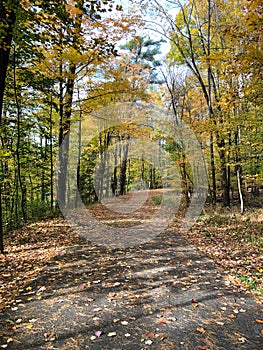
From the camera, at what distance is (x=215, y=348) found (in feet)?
7.82

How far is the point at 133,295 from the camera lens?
3.47m

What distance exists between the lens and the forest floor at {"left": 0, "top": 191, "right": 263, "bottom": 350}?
2.55 meters

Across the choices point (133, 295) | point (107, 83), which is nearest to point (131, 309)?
point (133, 295)

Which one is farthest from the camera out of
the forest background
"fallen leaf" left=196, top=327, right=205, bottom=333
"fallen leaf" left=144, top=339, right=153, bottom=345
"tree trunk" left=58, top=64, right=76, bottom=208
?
"tree trunk" left=58, top=64, right=76, bottom=208

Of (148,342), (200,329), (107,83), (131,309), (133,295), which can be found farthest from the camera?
(107,83)

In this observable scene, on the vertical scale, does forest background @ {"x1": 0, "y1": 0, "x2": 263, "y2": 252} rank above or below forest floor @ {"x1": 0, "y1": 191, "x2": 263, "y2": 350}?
above

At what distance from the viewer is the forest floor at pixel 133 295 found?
100 inches

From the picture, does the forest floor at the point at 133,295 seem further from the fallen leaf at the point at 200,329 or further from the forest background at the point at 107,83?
the forest background at the point at 107,83

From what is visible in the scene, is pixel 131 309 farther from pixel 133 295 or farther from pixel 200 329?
pixel 200 329

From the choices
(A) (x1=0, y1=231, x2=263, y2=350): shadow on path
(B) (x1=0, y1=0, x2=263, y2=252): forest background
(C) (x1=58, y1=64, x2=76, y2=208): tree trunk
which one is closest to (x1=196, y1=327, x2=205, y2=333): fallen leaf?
(A) (x1=0, y1=231, x2=263, y2=350): shadow on path

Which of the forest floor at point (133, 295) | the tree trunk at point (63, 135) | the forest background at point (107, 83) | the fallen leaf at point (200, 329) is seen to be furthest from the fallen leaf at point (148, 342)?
the tree trunk at point (63, 135)

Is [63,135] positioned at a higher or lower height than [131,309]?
higher

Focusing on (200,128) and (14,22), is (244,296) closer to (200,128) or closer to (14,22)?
(14,22)

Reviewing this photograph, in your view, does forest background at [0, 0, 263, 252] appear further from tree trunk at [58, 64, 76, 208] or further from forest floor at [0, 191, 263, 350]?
forest floor at [0, 191, 263, 350]
